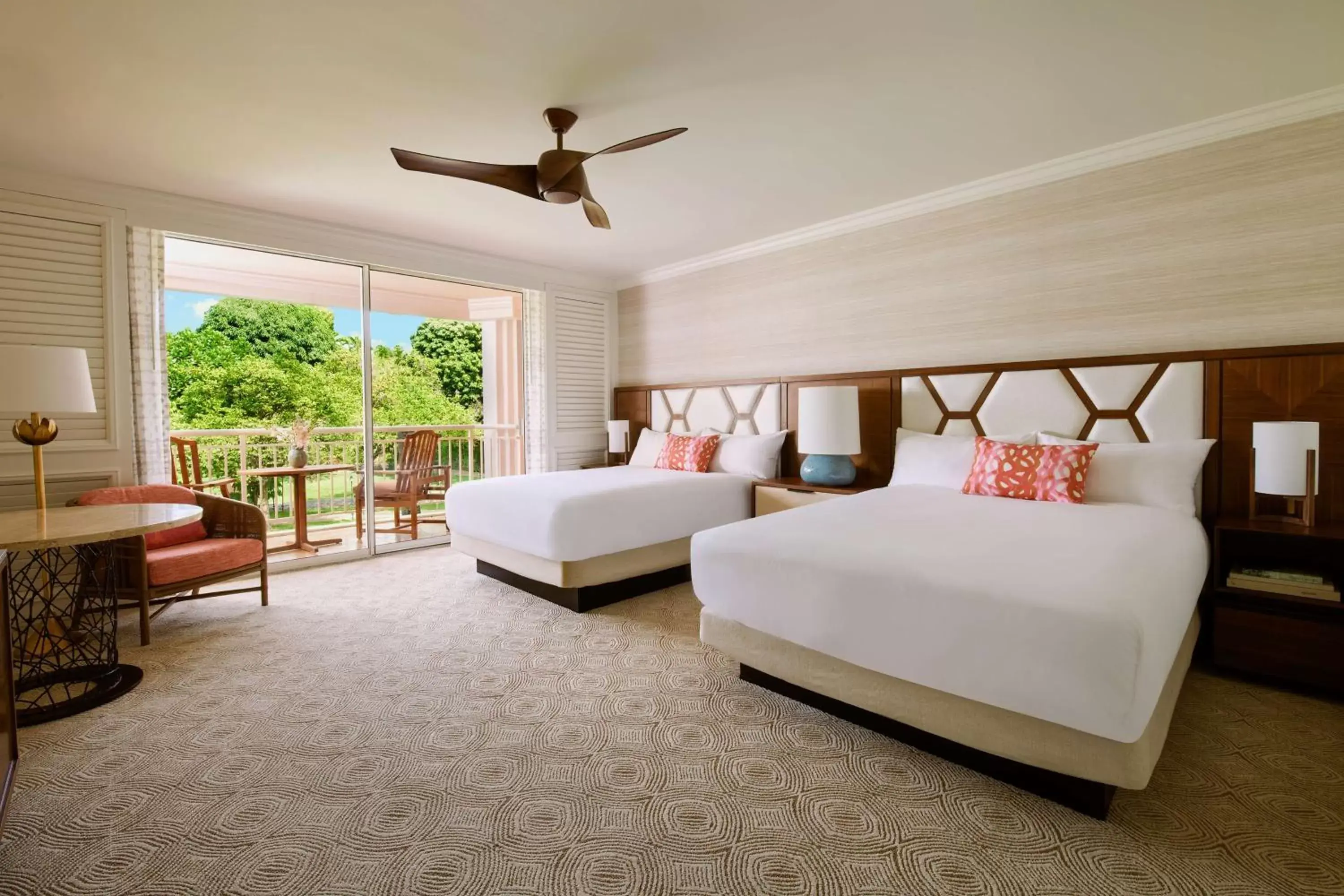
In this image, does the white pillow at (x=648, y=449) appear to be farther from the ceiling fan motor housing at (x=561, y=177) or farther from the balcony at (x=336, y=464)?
the ceiling fan motor housing at (x=561, y=177)

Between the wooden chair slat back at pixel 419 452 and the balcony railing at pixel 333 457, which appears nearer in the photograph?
the wooden chair slat back at pixel 419 452

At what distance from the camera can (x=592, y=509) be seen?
3281 mm

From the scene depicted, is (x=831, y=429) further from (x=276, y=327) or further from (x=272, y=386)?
(x=276, y=327)

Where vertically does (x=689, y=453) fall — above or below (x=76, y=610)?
above

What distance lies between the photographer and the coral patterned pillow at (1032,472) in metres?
2.91

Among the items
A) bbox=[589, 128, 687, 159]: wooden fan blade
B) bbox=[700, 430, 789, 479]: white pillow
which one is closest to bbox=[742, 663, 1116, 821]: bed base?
bbox=[589, 128, 687, 159]: wooden fan blade

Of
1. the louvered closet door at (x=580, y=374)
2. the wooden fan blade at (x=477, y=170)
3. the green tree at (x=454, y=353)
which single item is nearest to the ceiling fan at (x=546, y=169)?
the wooden fan blade at (x=477, y=170)

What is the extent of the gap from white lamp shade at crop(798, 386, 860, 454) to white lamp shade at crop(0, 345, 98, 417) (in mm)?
3845

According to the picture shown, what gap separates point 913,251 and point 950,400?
42.1 inches

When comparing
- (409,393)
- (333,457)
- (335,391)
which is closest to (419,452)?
(333,457)

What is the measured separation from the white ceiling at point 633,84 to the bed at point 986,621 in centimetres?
176

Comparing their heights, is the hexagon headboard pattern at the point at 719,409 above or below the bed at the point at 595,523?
above

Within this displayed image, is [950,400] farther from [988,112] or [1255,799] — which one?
[1255,799]

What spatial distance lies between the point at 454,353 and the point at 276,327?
281cm
